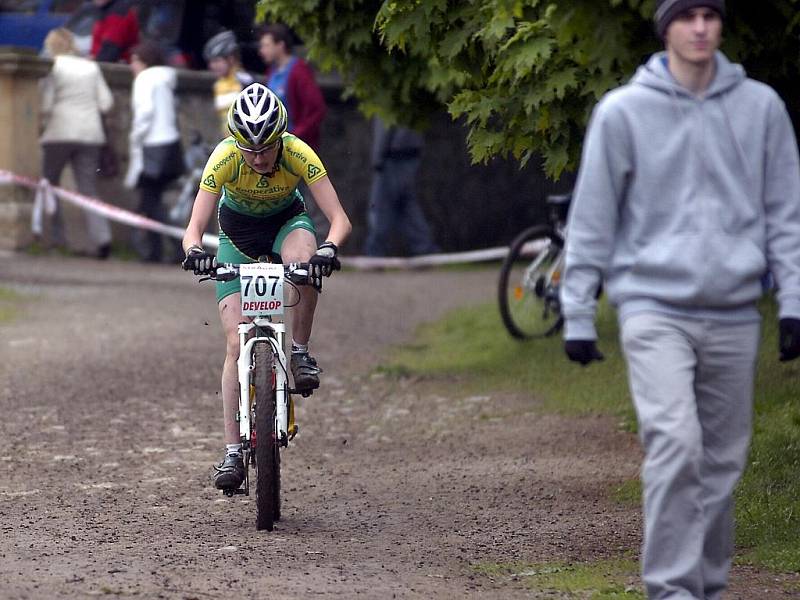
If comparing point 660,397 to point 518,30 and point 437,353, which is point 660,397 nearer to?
point 518,30

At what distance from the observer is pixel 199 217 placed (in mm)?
7262

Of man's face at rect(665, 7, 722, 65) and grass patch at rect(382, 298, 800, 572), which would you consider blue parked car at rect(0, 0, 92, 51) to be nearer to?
grass patch at rect(382, 298, 800, 572)

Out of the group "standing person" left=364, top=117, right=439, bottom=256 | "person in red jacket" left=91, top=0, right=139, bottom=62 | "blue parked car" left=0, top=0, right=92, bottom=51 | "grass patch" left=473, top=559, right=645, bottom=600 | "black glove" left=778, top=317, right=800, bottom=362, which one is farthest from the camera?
"blue parked car" left=0, top=0, right=92, bottom=51

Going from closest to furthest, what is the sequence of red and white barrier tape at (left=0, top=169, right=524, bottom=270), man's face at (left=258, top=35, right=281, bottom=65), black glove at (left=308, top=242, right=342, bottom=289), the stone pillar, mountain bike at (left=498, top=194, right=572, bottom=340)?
black glove at (left=308, top=242, right=342, bottom=289) < mountain bike at (left=498, top=194, right=572, bottom=340) < man's face at (left=258, top=35, right=281, bottom=65) < the stone pillar < red and white barrier tape at (left=0, top=169, right=524, bottom=270)

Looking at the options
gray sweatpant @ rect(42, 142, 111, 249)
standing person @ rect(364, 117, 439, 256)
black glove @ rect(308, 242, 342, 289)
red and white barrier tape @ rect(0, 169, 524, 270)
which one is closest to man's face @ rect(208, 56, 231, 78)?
red and white barrier tape @ rect(0, 169, 524, 270)

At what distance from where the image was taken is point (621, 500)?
25.6 ft

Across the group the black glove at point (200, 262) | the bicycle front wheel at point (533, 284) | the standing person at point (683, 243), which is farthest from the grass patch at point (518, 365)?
the standing person at point (683, 243)

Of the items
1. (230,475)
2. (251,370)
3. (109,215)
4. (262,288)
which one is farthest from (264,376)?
(109,215)

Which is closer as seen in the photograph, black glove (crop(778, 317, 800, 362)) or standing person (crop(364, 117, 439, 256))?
black glove (crop(778, 317, 800, 362))

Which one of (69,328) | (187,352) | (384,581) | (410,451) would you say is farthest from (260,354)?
(69,328)

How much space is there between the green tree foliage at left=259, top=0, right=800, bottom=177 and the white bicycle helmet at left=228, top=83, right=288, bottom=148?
1.10 meters

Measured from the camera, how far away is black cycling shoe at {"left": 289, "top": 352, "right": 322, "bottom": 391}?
769 cm

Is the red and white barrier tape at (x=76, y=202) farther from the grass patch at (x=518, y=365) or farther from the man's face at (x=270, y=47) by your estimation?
the grass patch at (x=518, y=365)

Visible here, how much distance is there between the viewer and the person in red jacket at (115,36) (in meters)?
19.3
